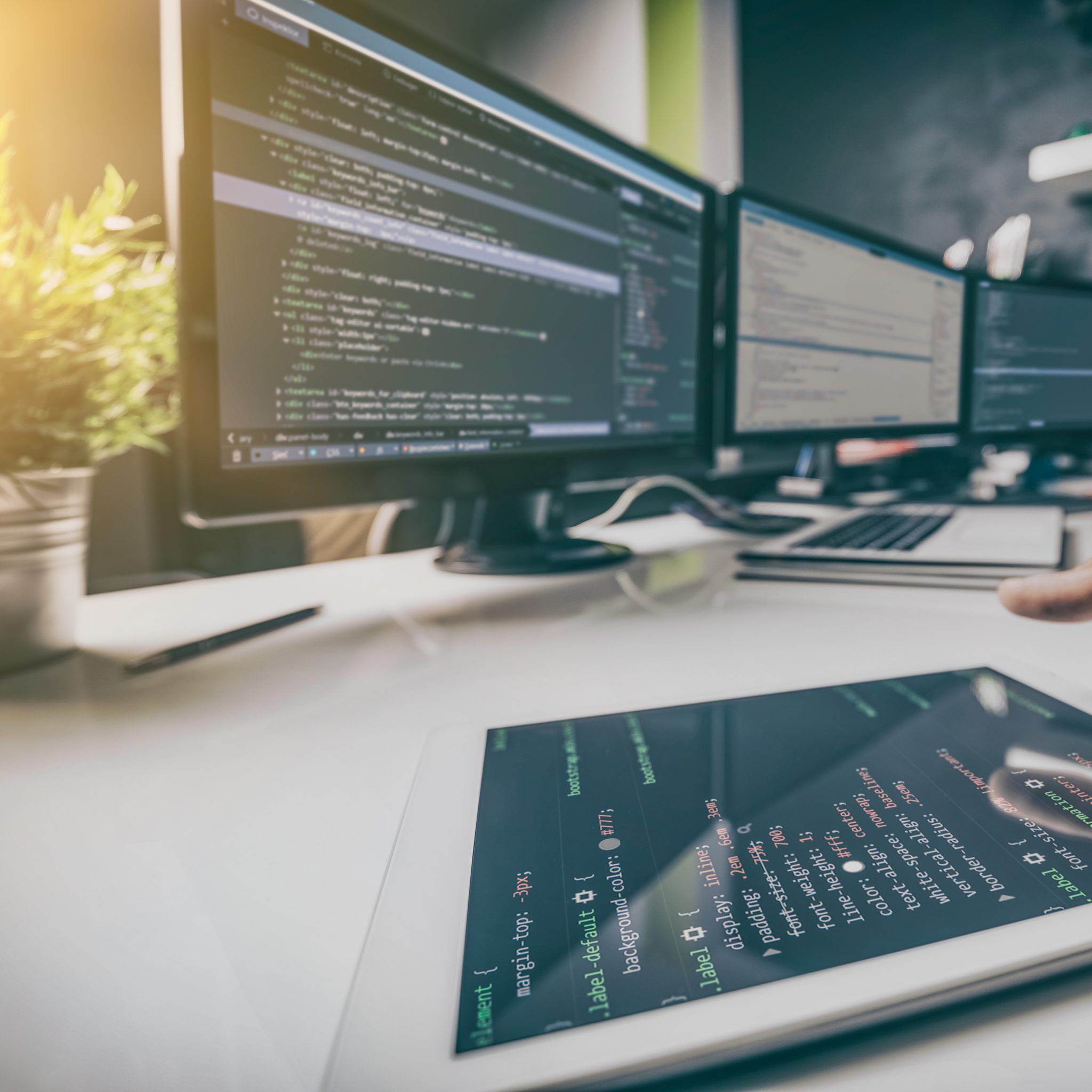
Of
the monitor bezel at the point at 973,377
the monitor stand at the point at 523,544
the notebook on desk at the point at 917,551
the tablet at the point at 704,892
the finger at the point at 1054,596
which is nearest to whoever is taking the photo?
the tablet at the point at 704,892

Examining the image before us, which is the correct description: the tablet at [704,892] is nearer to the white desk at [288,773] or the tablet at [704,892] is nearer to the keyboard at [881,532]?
the white desk at [288,773]

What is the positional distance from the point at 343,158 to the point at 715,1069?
55 cm

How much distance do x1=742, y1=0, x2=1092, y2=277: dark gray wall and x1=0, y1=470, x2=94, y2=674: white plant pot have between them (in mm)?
2112

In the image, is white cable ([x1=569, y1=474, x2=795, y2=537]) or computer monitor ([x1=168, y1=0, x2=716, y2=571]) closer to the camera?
computer monitor ([x1=168, y1=0, x2=716, y2=571])

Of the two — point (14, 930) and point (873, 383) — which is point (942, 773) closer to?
point (14, 930)

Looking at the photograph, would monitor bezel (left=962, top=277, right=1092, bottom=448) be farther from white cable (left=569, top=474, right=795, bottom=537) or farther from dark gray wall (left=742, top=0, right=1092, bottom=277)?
white cable (left=569, top=474, right=795, bottom=537)

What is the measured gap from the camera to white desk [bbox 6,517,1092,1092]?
0.56 ft

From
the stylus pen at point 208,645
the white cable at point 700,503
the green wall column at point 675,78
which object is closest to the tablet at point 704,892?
the stylus pen at point 208,645

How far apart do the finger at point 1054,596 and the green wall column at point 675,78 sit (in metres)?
1.80

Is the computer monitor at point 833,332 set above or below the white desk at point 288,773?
above

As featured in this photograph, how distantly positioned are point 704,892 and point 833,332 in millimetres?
1041

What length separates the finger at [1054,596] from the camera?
11.5 inches

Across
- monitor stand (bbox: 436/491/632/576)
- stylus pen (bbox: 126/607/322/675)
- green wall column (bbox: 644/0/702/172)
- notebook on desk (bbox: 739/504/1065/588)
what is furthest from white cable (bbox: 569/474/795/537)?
green wall column (bbox: 644/0/702/172)

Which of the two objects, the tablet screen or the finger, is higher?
the finger
